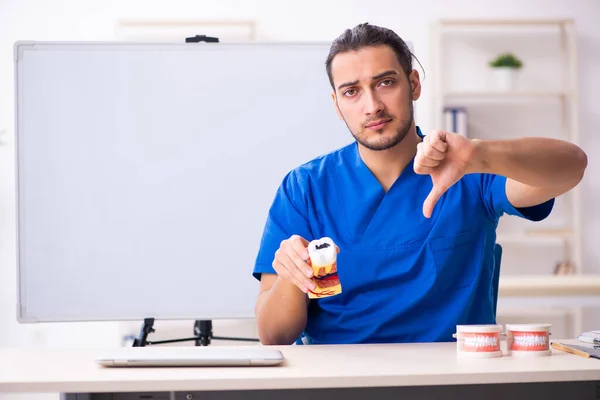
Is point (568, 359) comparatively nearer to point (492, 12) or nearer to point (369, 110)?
point (369, 110)

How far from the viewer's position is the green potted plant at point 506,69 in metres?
3.87

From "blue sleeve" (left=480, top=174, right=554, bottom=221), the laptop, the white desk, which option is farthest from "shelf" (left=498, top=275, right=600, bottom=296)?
the laptop

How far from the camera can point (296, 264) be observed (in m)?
1.28

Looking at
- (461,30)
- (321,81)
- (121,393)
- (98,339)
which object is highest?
(461,30)

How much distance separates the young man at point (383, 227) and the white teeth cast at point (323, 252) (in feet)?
1.08

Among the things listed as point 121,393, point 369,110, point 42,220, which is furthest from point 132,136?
point 121,393

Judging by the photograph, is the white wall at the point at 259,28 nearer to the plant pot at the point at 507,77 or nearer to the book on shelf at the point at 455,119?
the book on shelf at the point at 455,119

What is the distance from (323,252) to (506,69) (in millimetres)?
2934

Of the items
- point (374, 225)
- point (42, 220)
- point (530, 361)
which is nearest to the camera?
point (530, 361)

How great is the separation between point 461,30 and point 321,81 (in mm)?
1792

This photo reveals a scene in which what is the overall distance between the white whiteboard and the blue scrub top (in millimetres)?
744

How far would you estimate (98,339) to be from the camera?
12.4 ft

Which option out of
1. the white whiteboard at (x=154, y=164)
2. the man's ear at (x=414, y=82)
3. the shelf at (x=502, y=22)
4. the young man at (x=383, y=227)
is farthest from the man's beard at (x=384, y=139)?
the shelf at (x=502, y=22)

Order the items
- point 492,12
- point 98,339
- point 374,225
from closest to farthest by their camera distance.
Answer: point 374,225
point 98,339
point 492,12
